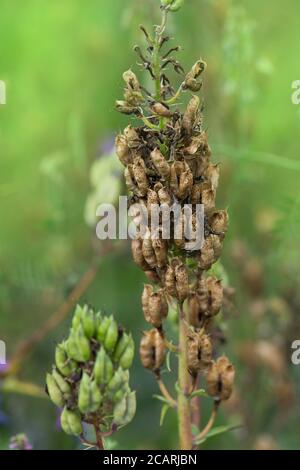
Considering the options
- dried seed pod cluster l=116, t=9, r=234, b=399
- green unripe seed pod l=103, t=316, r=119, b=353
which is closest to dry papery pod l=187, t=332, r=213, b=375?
dried seed pod cluster l=116, t=9, r=234, b=399

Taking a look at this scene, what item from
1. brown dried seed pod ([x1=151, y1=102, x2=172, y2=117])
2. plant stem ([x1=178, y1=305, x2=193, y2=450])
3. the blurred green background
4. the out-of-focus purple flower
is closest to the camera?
brown dried seed pod ([x1=151, y1=102, x2=172, y2=117])

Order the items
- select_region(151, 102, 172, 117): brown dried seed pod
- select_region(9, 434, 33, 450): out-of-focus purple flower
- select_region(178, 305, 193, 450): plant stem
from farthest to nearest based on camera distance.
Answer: select_region(9, 434, 33, 450): out-of-focus purple flower → select_region(178, 305, 193, 450): plant stem → select_region(151, 102, 172, 117): brown dried seed pod

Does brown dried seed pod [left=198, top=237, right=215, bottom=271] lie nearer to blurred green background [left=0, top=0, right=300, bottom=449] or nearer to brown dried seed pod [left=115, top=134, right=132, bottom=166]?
brown dried seed pod [left=115, top=134, right=132, bottom=166]

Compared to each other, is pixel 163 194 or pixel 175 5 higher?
pixel 175 5

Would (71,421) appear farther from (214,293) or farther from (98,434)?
(214,293)

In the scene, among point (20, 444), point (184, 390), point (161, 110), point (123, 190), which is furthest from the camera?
point (123, 190)

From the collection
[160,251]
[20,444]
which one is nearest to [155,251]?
[160,251]

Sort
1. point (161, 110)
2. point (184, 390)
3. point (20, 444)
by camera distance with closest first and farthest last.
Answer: point (161, 110)
point (184, 390)
point (20, 444)
